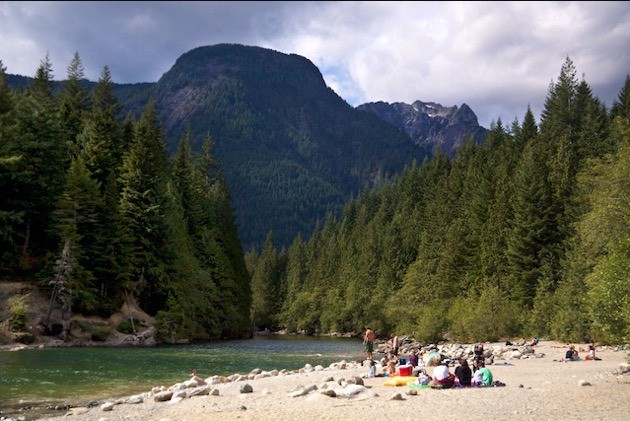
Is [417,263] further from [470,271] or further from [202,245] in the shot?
[202,245]

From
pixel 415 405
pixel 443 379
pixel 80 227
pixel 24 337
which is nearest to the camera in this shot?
pixel 415 405

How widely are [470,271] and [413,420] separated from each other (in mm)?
59366

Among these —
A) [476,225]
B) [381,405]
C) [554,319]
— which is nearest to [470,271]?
[476,225]

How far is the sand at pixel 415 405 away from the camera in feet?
42.4

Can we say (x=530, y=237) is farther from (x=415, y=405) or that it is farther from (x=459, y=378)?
(x=415, y=405)

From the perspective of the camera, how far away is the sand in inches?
508

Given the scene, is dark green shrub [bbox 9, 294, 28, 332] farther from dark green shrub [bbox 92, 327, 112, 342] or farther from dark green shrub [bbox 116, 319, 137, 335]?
dark green shrub [bbox 116, 319, 137, 335]

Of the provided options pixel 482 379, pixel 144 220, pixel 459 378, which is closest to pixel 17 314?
pixel 144 220

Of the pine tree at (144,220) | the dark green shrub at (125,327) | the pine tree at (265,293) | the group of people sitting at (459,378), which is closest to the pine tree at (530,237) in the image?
the pine tree at (144,220)

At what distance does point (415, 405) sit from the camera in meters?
14.4

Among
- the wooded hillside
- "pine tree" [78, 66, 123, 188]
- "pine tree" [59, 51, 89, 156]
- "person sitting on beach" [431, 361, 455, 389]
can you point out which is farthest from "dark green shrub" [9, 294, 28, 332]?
the wooded hillside

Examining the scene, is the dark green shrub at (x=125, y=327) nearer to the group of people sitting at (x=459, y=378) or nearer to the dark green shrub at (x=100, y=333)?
the dark green shrub at (x=100, y=333)

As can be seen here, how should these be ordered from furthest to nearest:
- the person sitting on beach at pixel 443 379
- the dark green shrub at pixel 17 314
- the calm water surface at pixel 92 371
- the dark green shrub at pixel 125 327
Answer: the dark green shrub at pixel 125 327, the dark green shrub at pixel 17 314, the calm water surface at pixel 92 371, the person sitting on beach at pixel 443 379

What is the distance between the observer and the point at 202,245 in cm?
7206
